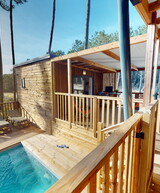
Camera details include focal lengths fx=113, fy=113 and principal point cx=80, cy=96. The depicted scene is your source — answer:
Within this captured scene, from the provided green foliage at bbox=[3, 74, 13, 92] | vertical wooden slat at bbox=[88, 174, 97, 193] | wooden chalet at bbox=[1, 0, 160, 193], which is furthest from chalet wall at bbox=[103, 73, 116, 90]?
green foliage at bbox=[3, 74, 13, 92]

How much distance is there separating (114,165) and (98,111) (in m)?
2.66

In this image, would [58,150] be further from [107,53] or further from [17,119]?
[107,53]

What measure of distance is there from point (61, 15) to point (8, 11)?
9.37m

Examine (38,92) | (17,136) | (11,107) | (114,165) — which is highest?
(38,92)

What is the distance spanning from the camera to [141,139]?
1277 mm

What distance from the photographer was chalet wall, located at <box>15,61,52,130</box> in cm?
500

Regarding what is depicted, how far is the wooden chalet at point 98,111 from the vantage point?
72 centimetres

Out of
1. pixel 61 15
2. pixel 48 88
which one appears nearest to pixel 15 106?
pixel 48 88

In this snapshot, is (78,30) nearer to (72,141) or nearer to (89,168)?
(72,141)

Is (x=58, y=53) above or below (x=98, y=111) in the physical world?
above

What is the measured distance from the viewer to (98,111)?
3.46m

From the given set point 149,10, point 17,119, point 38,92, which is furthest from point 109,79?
point 149,10

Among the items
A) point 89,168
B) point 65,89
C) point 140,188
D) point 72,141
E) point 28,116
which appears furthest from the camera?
point 28,116

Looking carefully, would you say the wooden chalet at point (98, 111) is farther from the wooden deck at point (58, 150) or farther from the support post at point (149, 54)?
the wooden deck at point (58, 150)
